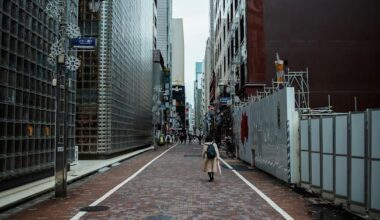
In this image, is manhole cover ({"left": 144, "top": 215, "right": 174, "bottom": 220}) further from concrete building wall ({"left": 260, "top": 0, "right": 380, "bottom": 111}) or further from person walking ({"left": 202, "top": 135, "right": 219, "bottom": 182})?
concrete building wall ({"left": 260, "top": 0, "right": 380, "bottom": 111})

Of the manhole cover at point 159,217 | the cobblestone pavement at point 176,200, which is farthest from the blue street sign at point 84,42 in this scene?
the manhole cover at point 159,217

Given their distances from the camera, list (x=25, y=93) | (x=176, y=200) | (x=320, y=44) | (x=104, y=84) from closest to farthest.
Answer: (x=176, y=200) → (x=25, y=93) → (x=104, y=84) → (x=320, y=44)

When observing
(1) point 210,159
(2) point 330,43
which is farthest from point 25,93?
(2) point 330,43

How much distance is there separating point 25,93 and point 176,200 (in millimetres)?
6420

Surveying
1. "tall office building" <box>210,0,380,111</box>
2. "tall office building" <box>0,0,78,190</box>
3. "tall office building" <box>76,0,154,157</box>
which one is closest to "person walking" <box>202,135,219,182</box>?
"tall office building" <box>0,0,78,190</box>

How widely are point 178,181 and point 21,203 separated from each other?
708 centimetres

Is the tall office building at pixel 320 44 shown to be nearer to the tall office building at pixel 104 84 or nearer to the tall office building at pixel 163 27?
the tall office building at pixel 104 84

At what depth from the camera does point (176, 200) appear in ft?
42.5

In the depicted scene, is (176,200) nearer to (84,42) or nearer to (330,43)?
(84,42)

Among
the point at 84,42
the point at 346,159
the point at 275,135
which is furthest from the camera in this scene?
the point at 275,135

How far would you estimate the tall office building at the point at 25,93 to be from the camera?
1374cm

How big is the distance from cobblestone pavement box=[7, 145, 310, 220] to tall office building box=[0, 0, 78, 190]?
1.75 m

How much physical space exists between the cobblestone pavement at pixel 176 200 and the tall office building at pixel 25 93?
1.75 meters

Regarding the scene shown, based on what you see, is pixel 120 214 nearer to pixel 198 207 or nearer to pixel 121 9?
pixel 198 207
